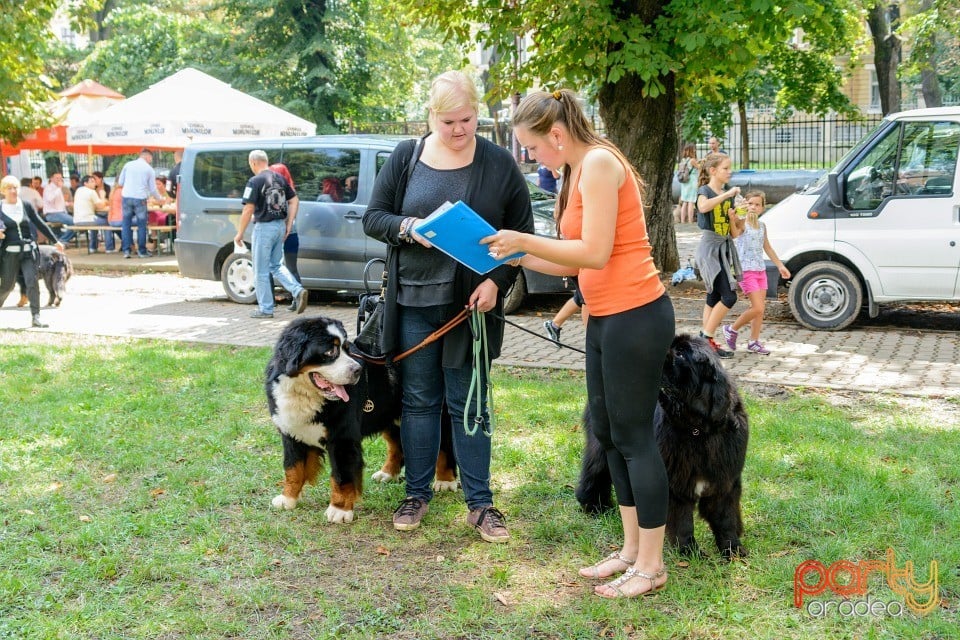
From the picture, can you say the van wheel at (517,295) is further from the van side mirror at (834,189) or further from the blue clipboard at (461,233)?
the blue clipboard at (461,233)

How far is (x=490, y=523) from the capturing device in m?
4.19

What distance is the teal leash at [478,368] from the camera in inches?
159

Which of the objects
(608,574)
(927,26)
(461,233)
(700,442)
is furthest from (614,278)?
(927,26)

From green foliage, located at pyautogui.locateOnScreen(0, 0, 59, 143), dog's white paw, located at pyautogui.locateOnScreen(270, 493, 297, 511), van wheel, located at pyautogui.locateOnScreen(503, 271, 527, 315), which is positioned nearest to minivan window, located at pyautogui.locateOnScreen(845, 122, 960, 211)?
van wheel, located at pyautogui.locateOnScreen(503, 271, 527, 315)

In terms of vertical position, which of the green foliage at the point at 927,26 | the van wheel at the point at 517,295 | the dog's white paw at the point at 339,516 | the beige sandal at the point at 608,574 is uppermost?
the green foliage at the point at 927,26

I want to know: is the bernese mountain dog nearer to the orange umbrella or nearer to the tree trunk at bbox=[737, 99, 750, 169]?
the orange umbrella

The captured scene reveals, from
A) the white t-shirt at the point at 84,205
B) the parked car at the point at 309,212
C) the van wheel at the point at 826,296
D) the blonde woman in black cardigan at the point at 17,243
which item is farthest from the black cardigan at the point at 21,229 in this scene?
the van wheel at the point at 826,296

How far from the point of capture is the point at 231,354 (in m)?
8.35

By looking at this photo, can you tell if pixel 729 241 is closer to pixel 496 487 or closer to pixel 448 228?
pixel 496 487

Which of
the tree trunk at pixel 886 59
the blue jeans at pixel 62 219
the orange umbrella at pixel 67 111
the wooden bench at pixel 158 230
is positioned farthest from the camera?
the tree trunk at pixel 886 59

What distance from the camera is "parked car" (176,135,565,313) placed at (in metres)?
10.8

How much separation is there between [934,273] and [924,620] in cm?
602

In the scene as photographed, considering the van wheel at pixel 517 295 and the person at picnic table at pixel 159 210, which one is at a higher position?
the person at picnic table at pixel 159 210

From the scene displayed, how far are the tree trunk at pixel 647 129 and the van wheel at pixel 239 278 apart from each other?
4914 mm
